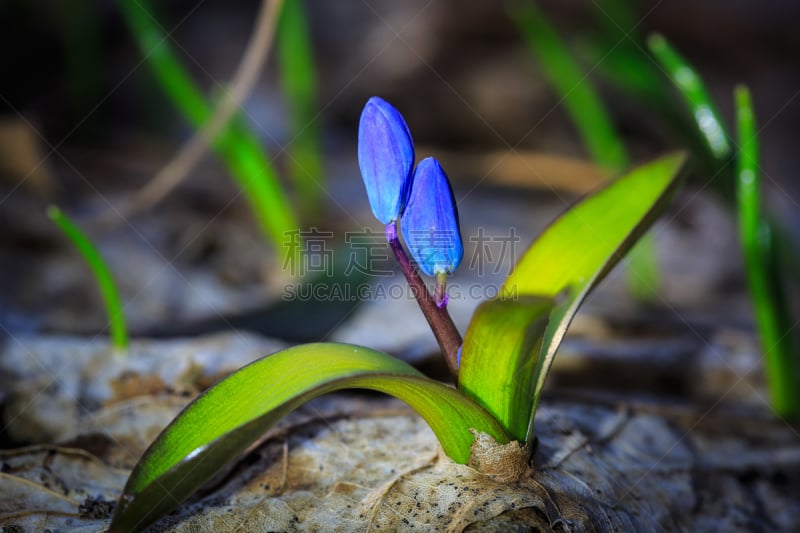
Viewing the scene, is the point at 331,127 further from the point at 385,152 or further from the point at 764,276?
the point at 385,152

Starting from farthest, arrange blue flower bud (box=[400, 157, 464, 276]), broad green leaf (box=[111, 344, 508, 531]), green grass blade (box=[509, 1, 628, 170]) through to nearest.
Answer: green grass blade (box=[509, 1, 628, 170]) → blue flower bud (box=[400, 157, 464, 276]) → broad green leaf (box=[111, 344, 508, 531])

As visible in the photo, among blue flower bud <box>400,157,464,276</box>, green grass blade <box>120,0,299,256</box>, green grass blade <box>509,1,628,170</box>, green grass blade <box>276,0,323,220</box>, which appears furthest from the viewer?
green grass blade <box>276,0,323,220</box>

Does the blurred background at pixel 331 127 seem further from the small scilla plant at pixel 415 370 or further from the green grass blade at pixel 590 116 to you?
the small scilla plant at pixel 415 370

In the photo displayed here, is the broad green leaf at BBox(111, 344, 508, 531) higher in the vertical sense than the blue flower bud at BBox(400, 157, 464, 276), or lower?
lower

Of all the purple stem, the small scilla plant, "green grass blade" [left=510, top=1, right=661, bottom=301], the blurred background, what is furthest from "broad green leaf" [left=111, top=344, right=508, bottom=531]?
"green grass blade" [left=510, top=1, right=661, bottom=301]

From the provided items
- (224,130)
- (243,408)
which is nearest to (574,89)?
(224,130)

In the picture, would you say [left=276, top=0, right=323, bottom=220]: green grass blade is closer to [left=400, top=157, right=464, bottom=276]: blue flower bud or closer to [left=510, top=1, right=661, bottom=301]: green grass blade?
[left=510, top=1, right=661, bottom=301]: green grass blade

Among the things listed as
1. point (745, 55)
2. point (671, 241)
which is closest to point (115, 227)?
point (671, 241)
